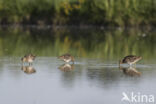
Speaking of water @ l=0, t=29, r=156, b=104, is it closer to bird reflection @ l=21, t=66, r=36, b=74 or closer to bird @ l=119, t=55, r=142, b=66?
bird reflection @ l=21, t=66, r=36, b=74

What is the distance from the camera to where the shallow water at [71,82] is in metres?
9.78

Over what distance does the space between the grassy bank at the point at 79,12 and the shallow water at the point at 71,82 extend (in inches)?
984

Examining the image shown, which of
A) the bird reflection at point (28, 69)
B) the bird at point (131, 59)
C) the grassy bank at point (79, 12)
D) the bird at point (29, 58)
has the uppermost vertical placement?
the grassy bank at point (79, 12)

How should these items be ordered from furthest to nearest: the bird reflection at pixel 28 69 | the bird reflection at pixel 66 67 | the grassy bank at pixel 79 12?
the grassy bank at pixel 79 12 → the bird reflection at pixel 66 67 → the bird reflection at pixel 28 69

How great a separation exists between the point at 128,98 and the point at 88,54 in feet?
26.8

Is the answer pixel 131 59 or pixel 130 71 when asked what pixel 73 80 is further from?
pixel 131 59

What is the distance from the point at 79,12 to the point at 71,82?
3024 centimetres

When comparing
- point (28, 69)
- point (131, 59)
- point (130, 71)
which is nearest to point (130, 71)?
point (130, 71)

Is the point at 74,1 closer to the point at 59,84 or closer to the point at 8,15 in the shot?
the point at 8,15

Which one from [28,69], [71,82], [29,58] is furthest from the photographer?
[29,58]

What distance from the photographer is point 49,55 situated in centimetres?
1733

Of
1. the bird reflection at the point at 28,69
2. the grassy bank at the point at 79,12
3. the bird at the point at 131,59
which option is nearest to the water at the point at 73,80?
→ the bird reflection at the point at 28,69

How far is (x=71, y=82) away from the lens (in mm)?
11555

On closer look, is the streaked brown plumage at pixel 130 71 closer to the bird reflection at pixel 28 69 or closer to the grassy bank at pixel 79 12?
the bird reflection at pixel 28 69
